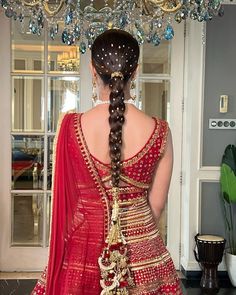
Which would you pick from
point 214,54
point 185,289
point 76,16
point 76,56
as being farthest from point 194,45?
point 185,289

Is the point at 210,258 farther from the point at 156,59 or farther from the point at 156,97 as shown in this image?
the point at 156,59

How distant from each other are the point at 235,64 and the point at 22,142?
1.78 metres

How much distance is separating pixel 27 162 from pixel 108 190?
2468 mm

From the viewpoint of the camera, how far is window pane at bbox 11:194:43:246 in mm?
3893

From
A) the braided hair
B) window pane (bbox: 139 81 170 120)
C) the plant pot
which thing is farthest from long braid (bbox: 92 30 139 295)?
window pane (bbox: 139 81 170 120)

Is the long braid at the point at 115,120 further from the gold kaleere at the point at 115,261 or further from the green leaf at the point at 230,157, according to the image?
the green leaf at the point at 230,157

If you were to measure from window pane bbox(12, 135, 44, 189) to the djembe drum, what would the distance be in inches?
53.4

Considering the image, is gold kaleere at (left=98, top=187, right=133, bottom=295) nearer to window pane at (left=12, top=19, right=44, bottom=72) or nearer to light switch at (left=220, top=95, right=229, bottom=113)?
light switch at (left=220, top=95, right=229, bottom=113)

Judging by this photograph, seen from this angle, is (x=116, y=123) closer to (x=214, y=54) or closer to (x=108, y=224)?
(x=108, y=224)

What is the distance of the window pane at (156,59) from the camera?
12.6 ft

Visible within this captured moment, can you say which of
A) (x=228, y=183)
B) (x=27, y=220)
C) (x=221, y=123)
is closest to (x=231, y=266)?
(x=228, y=183)

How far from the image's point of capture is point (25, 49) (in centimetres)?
380

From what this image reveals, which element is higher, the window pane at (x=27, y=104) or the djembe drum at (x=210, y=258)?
the window pane at (x=27, y=104)

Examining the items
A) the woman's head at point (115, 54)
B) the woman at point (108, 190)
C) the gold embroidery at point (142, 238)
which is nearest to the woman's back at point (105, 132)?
the woman at point (108, 190)
